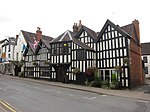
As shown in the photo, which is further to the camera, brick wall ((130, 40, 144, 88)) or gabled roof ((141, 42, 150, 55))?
gabled roof ((141, 42, 150, 55))

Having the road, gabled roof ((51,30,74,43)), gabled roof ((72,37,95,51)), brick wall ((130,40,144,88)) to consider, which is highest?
gabled roof ((51,30,74,43))

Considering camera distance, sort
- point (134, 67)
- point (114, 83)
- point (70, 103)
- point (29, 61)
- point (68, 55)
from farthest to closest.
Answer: point (29, 61)
point (68, 55)
point (134, 67)
point (114, 83)
point (70, 103)

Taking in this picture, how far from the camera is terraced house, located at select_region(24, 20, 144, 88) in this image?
18.5 meters

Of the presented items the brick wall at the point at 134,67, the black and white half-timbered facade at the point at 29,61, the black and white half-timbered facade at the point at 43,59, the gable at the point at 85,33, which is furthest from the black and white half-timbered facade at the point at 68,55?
the black and white half-timbered facade at the point at 29,61

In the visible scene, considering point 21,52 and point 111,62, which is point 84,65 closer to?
point 111,62

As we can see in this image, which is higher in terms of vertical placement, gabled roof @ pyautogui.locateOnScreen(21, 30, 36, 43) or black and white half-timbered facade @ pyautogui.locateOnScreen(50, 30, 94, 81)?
gabled roof @ pyautogui.locateOnScreen(21, 30, 36, 43)

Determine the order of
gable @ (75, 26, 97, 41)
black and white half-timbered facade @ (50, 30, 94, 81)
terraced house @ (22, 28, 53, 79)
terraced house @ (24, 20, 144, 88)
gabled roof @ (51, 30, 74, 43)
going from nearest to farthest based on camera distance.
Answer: terraced house @ (24, 20, 144, 88) → black and white half-timbered facade @ (50, 30, 94, 81) → gable @ (75, 26, 97, 41) → gabled roof @ (51, 30, 74, 43) → terraced house @ (22, 28, 53, 79)

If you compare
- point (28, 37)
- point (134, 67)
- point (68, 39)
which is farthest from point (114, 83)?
point (28, 37)

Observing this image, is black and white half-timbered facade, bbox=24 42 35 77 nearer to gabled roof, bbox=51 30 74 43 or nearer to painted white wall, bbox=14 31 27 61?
painted white wall, bbox=14 31 27 61

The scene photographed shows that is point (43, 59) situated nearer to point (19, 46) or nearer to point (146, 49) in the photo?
point (19, 46)

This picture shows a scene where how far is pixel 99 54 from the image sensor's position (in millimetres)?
21047

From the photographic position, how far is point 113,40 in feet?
64.8

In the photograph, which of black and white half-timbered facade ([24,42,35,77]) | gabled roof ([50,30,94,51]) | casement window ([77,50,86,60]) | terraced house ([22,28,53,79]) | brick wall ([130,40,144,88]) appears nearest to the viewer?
brick wall ([130,40,144,88])

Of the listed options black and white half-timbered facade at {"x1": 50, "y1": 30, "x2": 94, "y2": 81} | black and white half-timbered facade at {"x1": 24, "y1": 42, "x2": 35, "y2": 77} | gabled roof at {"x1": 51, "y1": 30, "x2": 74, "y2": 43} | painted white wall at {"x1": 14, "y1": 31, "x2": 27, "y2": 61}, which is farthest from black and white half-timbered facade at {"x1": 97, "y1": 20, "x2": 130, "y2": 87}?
painted white wall at {"x1": 14, "y1": 31, "x2": 27, "y2": 61}
